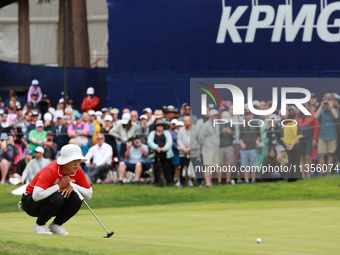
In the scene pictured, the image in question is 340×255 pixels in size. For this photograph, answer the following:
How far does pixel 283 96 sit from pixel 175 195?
3.80 metres

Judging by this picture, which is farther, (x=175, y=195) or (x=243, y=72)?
(x=243, y=72)

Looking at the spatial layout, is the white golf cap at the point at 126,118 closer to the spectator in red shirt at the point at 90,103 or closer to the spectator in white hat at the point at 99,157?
the spectator in white hat at the point at 99,157

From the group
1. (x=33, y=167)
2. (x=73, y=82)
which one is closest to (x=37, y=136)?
(x=33, y=167)

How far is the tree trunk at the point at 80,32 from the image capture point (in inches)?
1304

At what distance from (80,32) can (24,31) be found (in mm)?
4813

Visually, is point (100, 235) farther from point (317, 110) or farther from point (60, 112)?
point (60, 112)

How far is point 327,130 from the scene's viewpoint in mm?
19203

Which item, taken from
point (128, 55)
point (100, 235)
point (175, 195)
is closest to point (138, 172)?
point (175, 195)

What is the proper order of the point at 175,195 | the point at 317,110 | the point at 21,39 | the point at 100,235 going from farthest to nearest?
the point at 21,39 < the point at 317,110 < the point at 175,195 < the point at 100,235

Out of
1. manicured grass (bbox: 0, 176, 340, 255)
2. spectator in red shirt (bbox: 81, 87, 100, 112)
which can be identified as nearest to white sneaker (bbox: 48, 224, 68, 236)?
manicured grass (bbox: 0, 176, 340, 255)

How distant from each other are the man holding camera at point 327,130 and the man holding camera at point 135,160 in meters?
4.15

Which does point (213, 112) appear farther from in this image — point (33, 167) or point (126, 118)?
point (33, 167)

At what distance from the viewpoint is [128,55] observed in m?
23.7

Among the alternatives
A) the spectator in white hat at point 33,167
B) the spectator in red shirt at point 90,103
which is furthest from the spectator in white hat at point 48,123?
the spectator in red shirt at point 90,103
